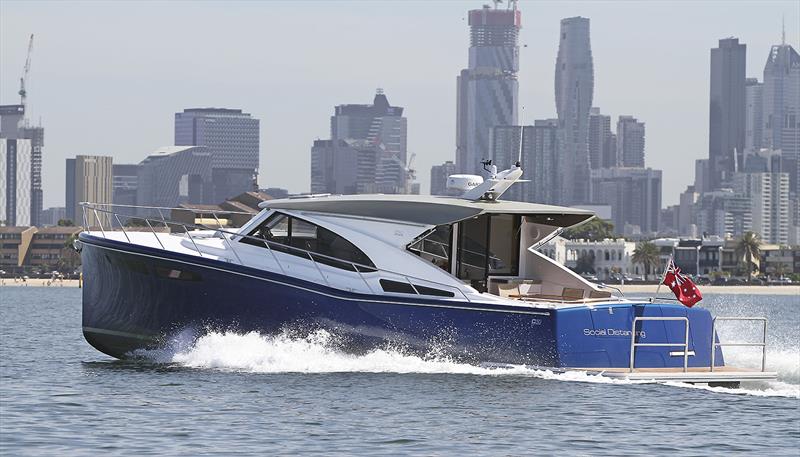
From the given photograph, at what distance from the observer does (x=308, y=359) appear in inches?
1007

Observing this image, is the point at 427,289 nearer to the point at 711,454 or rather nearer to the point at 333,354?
the point at 333,354

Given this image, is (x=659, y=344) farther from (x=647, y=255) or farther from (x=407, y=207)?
(x=647, y=255)

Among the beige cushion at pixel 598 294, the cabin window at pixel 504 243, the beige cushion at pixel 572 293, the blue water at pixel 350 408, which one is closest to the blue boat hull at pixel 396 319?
the blue water at pixel 350 408

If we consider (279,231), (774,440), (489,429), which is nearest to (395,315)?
(279,231)

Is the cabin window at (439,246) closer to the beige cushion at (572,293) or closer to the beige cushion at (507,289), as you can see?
the beige cushion at (507,289)

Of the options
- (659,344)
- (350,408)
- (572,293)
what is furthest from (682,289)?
(350,408)

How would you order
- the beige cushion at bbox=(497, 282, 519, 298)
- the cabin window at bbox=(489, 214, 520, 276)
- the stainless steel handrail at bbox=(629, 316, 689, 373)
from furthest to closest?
the cabin window at bbox=(489, 214, 520, 276) → the beige cushion at bbox=(497, 282, 519, 298) → the stainless steel handrail at bbox=(629, 316, 689, 373)

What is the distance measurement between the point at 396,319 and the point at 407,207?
80.4 inches

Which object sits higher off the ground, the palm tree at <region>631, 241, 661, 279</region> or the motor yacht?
the motor yacht

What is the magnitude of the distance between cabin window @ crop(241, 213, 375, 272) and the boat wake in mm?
1369

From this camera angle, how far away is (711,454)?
19875 millimetres

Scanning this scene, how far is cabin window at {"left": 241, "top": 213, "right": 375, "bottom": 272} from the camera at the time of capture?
25.9 meters

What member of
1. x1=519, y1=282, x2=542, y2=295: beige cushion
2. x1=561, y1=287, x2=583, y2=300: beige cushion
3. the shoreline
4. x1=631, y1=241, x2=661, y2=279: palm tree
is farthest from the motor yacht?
x1=631, y1=241, x2=661, y2=279: palm tree

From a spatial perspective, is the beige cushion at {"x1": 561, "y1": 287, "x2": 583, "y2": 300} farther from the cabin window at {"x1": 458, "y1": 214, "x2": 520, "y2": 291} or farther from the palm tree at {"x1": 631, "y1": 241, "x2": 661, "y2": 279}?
the palm tree at {"x1": 631, "y1": 241, "x2": 661, "y2": 279}
